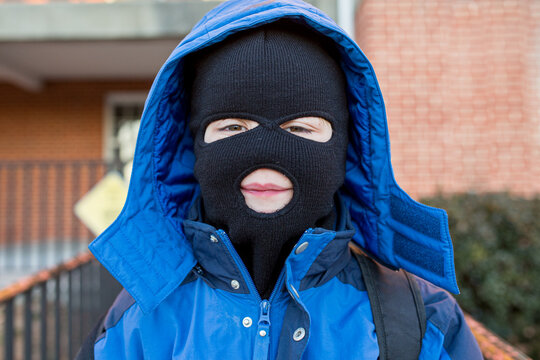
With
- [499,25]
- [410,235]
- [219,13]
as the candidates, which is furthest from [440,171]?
[219,13]

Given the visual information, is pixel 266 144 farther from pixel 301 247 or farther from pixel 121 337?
pixel 121 337

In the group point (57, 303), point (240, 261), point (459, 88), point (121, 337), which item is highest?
point (459, 88)

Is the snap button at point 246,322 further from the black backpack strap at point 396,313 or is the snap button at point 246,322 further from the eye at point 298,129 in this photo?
the eye at point 298,129

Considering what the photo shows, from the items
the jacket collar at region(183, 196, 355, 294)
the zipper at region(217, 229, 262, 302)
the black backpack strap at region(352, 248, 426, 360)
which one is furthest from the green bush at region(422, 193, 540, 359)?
the zipper at region(217, 229, 262, 302)

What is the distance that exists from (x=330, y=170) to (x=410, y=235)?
0.37 metres

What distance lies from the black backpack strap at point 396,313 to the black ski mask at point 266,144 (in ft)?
0.96

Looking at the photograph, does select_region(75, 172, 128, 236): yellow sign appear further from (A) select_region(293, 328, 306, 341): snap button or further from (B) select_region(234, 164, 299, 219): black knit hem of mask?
(A) select_region(293, 328, 306, 341): snap button

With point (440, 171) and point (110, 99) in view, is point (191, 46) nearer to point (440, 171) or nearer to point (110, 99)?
point (440, 171)

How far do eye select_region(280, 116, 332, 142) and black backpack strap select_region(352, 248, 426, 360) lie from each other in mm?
479

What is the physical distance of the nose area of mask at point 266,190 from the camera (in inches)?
50.2

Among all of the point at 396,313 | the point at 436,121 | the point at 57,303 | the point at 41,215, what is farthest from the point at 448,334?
the point at 41,215

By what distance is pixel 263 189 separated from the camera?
1280mm

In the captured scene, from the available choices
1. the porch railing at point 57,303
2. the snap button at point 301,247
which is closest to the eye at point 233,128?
the snap button at point 301,247

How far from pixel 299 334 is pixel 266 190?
17.4 inches
